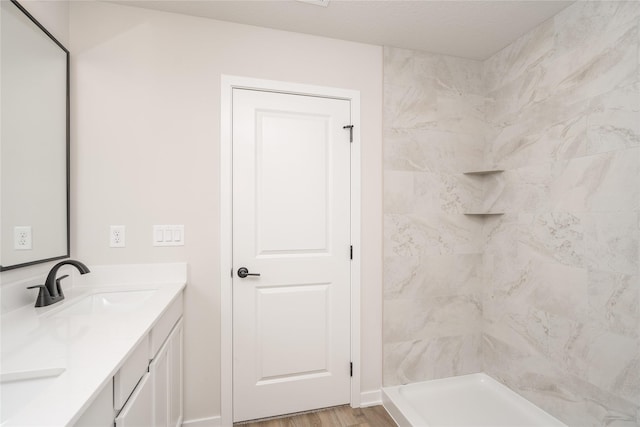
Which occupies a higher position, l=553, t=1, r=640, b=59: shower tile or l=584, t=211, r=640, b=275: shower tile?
l=553, t=1, r=640, b=59: shower tile

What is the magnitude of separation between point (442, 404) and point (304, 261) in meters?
1.34

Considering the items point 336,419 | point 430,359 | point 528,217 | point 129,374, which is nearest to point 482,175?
point 528,217

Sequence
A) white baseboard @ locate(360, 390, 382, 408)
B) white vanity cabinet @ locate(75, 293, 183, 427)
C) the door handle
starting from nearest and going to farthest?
white vanity cabinet @ locate(75, 293, 183, 427) → the door handle → white baseboard @ locate(360, 390, 382, 408)

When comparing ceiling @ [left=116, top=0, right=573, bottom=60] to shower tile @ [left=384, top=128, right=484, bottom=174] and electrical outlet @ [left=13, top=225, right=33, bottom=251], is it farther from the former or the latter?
electrical outlet @ [left=13, top=225, right=33, bottom=251]

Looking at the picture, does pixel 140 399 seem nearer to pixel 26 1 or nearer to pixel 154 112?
pixel 154 112

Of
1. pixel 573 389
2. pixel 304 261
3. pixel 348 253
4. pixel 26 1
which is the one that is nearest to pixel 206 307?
pixel 304 261

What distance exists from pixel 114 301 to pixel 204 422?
0.91 meters

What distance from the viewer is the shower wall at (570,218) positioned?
1.35 m

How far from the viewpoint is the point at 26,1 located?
4.09 feet

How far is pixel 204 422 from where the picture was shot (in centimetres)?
166

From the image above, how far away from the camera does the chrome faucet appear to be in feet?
3.92

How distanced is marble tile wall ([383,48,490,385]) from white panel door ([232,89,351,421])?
36 centimetres

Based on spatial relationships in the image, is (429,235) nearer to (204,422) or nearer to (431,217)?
(431,217)

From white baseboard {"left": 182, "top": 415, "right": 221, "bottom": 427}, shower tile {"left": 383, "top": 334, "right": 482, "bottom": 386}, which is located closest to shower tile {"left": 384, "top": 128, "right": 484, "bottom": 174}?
shower tile {"left": 383, "top": 334, "right": 482, "bottom": 386}
